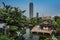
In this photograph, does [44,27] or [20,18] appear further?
[44,27]

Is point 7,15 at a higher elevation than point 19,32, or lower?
higher

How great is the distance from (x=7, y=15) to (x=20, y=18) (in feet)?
5.03

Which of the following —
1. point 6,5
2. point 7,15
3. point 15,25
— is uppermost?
point 6,5

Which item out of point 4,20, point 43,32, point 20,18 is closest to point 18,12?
point 20,18

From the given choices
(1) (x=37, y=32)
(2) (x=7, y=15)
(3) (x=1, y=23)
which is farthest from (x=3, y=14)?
(1) (x=37, y=32)

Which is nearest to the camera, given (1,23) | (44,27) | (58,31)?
(1,23)

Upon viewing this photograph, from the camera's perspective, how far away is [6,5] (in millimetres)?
16562

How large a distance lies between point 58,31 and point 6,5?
8048mm

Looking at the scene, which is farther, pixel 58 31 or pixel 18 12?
pixel 58 31

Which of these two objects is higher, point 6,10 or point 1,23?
point 6,10

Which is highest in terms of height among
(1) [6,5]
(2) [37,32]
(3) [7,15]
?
(1) [6,5]

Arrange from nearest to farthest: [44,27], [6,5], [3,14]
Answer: [3,14] < [6,5] < [44,27]

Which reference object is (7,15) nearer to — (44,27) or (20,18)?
(20,18)

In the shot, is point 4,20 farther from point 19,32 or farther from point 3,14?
point 19,32
